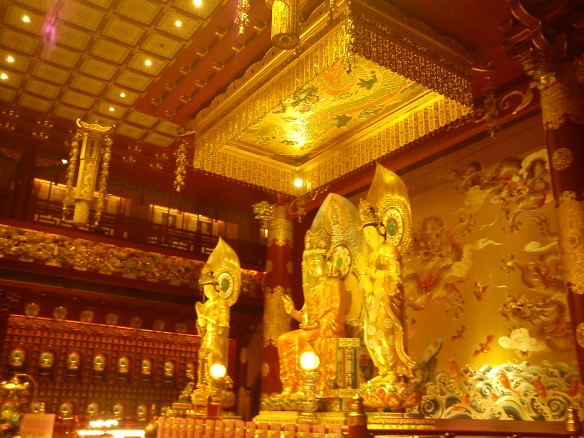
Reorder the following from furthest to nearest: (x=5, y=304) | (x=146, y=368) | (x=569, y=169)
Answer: (x=146, y=368), (x=5, y=304), (x=569, y=169)

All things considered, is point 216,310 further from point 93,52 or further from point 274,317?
point 93,52

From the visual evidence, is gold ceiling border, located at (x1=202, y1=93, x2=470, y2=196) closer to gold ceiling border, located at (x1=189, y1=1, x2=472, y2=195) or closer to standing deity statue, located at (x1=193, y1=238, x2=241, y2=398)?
gold ceiling border, located at (x1=189, y1=1, x2=472, y2=195)

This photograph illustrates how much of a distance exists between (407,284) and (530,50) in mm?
3086

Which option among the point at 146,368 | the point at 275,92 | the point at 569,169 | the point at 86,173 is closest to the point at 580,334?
the point at 569,169

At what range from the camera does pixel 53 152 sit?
8.15 meters

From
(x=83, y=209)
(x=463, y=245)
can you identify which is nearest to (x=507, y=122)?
(x=463, y=245)

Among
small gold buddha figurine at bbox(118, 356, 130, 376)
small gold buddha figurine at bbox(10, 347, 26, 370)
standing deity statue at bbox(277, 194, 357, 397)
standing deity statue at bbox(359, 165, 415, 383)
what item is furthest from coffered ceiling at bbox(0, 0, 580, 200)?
small gold buddha figurine at bbox(118, 356, 130, 376)

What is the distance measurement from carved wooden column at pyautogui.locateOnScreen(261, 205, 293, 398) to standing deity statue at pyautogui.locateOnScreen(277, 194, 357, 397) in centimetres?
248

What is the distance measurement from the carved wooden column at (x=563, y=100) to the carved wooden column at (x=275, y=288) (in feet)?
15.0

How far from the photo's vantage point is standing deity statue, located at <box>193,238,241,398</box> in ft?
21.3

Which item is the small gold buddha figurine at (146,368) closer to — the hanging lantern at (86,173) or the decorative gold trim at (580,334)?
the hanging lantern at (86,173)

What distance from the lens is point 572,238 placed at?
4180 millimetres

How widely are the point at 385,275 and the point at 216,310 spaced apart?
276cm

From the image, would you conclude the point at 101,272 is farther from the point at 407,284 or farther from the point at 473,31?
the point at 473,31
